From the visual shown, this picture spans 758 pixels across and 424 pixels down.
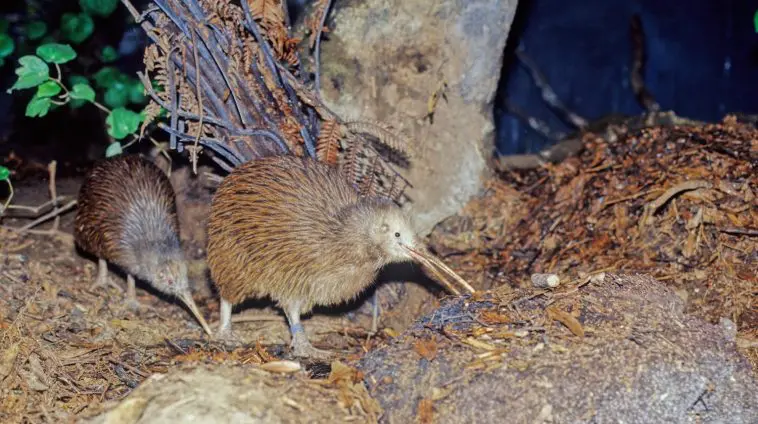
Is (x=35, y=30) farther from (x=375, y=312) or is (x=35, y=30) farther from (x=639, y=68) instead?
(x=639, y=68)

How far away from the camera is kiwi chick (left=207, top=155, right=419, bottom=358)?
173 inches

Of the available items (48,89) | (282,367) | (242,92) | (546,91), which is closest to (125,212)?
(48,89)

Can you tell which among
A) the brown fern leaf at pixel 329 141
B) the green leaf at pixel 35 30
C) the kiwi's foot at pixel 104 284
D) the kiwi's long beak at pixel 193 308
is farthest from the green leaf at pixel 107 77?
the brown fern leaf at pixel 329 141

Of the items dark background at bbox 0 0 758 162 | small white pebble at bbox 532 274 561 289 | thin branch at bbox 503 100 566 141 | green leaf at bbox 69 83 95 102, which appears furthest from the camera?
thin branch at bbox 503 100 566 141

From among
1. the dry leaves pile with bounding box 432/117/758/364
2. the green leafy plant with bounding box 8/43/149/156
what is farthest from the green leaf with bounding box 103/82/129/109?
the dry leaves pile with bounding box 432/117/758/364

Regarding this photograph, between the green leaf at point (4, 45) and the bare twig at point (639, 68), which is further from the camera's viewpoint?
the bare twig at point (639, 68)

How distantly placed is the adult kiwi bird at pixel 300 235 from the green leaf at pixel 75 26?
6.69 feet

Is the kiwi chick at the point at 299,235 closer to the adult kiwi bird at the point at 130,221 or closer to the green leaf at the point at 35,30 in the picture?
the adult kiwi bird at the point at 130,221

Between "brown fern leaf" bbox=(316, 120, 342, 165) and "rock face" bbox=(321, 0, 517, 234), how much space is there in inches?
27.0

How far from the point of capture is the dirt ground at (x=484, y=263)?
4.07 m

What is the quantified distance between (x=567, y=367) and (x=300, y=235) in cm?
179

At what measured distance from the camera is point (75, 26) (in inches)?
225

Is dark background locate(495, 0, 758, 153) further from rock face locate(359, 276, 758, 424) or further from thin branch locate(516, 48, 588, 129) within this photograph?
rock face locate(359, 276, 758, 424)

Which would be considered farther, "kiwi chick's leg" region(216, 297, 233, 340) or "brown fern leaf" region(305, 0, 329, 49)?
"brown fern leaf" region(305, 0, 329, 49)
